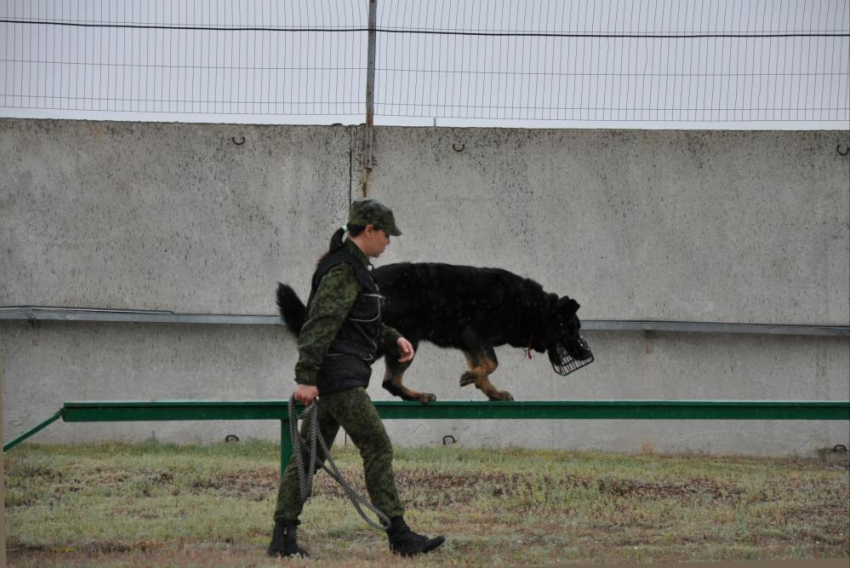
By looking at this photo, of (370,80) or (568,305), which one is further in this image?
(370,80)

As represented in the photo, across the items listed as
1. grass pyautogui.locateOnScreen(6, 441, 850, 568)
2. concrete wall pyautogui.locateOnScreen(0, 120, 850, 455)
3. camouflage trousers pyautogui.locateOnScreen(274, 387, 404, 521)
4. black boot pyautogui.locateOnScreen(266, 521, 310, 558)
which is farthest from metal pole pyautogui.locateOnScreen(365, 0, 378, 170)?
black boot pyautogui.locateOnScreen(266, 521, 310, 558)

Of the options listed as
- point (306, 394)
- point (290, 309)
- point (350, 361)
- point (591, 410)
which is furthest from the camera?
point (290, 309)

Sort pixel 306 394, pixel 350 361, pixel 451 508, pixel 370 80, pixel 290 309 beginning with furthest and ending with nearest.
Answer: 1. pixel 370 80
2. pixel 451 508
3. pixel 290 309
4. pixel 350 361
5. pixel 306 394

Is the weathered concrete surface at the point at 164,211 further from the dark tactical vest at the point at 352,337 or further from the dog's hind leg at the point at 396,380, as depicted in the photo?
the dark tactical vest at the point at 352,337

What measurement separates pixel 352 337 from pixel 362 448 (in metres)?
0.49

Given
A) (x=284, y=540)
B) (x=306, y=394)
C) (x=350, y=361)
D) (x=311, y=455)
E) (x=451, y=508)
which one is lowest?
(x=451, y=508)

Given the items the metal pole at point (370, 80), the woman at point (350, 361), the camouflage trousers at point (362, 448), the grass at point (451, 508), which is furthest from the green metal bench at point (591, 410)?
the metal pole at point (370, 80)

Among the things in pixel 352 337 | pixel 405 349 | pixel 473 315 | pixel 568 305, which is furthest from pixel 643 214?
pixel 352 337

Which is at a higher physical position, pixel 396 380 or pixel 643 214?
pixel 643 214

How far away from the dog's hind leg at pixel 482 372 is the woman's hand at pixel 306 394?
5.26 feet

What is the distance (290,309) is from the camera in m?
5.23

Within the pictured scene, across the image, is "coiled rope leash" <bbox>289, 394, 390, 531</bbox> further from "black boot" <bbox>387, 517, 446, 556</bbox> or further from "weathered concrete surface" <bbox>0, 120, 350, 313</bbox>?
Answer: "weathered concrete surface" <bbox>0, 120, 350, 313</bbox>

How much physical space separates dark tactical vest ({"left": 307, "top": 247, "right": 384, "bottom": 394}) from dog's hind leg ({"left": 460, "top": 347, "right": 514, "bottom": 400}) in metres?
1.34

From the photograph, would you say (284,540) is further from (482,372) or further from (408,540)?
(482,372)
